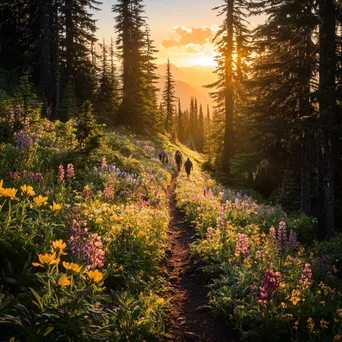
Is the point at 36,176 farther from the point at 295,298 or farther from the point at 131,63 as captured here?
the point at 131,63

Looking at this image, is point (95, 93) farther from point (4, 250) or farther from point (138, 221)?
point (4, 250)

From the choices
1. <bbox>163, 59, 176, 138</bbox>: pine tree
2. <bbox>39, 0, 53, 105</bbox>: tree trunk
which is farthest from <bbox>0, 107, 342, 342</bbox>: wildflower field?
<bbox>163, 59, 176, 138</bbox>: pine tree

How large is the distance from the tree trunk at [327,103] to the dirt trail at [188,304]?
541cm

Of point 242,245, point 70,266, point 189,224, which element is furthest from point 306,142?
point 70,266

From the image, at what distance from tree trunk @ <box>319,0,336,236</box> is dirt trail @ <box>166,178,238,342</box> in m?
5.41

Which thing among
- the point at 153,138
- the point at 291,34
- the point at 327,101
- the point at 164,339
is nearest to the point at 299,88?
the point at 291,34

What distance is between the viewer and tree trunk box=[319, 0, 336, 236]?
9773mm

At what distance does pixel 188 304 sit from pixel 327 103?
826 cm

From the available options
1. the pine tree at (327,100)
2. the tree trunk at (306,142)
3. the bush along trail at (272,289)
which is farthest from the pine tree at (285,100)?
the bush along trail at (272,289)

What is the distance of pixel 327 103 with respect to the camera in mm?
9766

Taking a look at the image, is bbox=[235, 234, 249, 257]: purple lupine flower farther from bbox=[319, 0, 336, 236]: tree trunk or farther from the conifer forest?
bbox=[319, 0, 336, 236]: tree trunk

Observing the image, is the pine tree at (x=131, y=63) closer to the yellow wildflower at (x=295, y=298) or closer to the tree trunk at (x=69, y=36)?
the tree trunk at (x=69, y=36)

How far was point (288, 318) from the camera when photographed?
375 cm

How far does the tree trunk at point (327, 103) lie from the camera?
32.1ft
